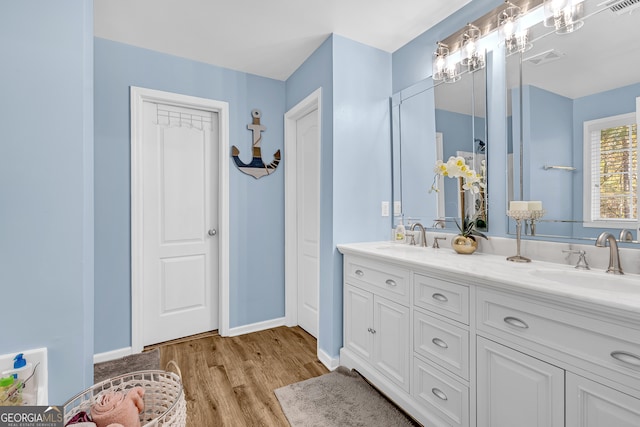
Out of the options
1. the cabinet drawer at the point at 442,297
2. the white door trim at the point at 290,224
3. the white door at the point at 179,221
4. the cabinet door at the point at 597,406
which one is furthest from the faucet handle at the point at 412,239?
the white door at the point at 179,221

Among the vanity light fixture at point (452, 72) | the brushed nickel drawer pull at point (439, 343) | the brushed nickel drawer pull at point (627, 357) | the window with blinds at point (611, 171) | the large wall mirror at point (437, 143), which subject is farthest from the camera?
the vanity light fixture at point (452, 72)

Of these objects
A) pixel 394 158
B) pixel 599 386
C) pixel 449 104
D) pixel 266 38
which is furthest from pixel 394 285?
pixel 266 38

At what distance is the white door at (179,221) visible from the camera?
2527 mm

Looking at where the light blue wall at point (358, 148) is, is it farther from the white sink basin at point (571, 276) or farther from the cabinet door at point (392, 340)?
the white sink basin at point (571, 276)

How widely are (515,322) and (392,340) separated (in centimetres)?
76

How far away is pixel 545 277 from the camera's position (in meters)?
1.31

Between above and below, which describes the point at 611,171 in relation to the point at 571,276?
above

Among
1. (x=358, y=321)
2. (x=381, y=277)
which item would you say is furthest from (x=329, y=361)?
(x=381, y=277)

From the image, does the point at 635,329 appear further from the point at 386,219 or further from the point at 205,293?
the point at 205,293

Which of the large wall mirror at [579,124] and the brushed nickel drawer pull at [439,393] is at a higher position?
the large wall mirror at [579,124]

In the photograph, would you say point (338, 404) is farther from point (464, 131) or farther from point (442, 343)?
point (464, 131)

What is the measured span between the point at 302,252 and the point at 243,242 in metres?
0.59

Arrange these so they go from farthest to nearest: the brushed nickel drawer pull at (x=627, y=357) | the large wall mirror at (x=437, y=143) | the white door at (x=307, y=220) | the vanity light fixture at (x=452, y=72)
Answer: the white door at (x=307, y=220)
the vanity light fixture at (x=452, y=72)
the large wall mirror at (x=437, y=143)
the brushed nickel drawer pull at (x=627, y=357)

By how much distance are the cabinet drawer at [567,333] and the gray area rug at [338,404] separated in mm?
838
